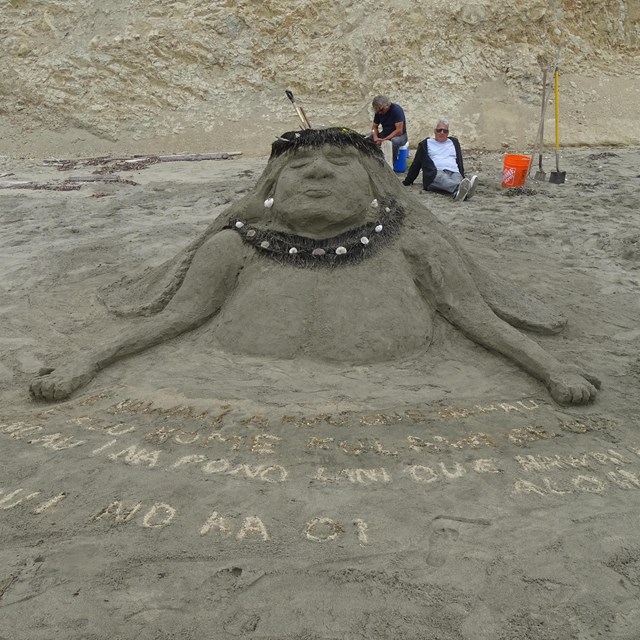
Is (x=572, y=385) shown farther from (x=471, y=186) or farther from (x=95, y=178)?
(x=95, y=178)

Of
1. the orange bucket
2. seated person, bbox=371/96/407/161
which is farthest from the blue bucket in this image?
the orange bucket

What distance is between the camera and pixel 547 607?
5.37 feet

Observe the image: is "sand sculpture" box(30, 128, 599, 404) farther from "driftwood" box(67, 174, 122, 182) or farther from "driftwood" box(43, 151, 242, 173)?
"driftwood" box(43, 151, 242, 173)

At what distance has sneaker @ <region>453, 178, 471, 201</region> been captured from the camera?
6.68 m

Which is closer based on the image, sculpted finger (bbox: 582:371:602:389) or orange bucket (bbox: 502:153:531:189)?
sculpted finger (bbox: 582:371:602:389)

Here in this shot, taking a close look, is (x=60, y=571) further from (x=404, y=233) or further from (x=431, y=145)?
(x=431, y=145)

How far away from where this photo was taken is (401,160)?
27.6 ft

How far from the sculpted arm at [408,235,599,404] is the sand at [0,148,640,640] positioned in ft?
0.25

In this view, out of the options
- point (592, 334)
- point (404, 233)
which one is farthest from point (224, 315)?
point (592, 334)

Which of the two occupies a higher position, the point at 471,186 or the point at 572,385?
the point at 471,186

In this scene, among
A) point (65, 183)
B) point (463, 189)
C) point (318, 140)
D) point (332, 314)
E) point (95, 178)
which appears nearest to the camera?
point (332, 314)

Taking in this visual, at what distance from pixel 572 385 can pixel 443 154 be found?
493 cm

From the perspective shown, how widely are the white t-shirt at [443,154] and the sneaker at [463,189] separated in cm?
46

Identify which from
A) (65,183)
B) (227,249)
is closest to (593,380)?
(227,249)
